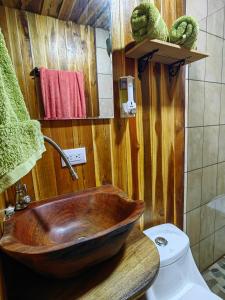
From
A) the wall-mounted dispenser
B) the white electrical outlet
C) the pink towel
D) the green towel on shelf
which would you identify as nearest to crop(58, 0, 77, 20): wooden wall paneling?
the pink towel

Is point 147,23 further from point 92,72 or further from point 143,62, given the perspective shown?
point 92,72

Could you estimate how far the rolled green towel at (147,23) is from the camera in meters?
0.82

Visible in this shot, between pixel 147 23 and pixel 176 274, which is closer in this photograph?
pixel 147 23

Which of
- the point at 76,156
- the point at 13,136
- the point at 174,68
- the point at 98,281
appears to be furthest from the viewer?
the point at 174,68

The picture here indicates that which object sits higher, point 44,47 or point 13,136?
point 44,47

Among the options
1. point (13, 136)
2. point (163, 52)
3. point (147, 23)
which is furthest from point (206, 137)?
point (13, 136)

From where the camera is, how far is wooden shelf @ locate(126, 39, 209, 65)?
2.95 ft

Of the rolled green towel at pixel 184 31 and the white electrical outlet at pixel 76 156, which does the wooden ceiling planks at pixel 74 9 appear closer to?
the rolled green towel at pixel 184 31

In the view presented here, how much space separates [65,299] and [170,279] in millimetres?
737

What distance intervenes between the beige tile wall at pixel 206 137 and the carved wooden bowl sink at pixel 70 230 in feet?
2.48

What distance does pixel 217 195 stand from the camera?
1550 mm

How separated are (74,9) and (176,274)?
1468 millimetres

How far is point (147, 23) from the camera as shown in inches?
33.3

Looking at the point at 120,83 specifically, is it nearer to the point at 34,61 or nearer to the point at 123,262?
the point at 34,61
